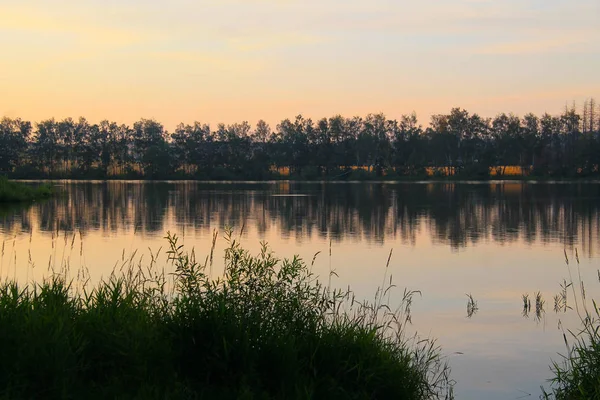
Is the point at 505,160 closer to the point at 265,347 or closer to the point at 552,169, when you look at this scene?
the point at 552,169

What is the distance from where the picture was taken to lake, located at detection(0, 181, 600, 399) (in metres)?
13.2

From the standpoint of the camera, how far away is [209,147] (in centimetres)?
15912

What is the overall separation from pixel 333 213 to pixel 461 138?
119m

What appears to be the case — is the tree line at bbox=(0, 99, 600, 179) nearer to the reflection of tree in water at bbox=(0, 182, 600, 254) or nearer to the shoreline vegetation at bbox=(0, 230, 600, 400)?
the reflection of tree in water at bbox=(0, 182, 600, 254)

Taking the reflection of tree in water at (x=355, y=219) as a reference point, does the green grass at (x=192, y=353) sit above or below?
above

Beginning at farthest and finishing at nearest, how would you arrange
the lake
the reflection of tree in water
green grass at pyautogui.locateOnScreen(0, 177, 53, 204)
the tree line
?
the tree line → green grass at pyautogui.locateOnScreen(0, 177, 53, 204) → the reflection of tree in water → the lake

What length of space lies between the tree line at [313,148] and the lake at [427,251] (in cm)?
9448

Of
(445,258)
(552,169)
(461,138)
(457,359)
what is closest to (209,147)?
(461,138)

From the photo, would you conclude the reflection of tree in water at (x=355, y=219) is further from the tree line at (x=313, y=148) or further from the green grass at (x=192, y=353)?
the tree line at (x=313, y=148)

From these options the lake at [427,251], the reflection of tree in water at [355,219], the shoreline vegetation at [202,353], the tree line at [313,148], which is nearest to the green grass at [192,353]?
the shoreline vegetation at [202,353]

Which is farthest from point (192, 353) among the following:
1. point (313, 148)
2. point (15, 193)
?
point (313, 148)

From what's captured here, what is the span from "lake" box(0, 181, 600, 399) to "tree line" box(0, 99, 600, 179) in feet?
310

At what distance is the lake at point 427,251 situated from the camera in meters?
13.2

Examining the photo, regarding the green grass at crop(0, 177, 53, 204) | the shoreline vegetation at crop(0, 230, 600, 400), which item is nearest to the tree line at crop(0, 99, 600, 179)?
the green grass at crop(0, 177, 53, 204)
